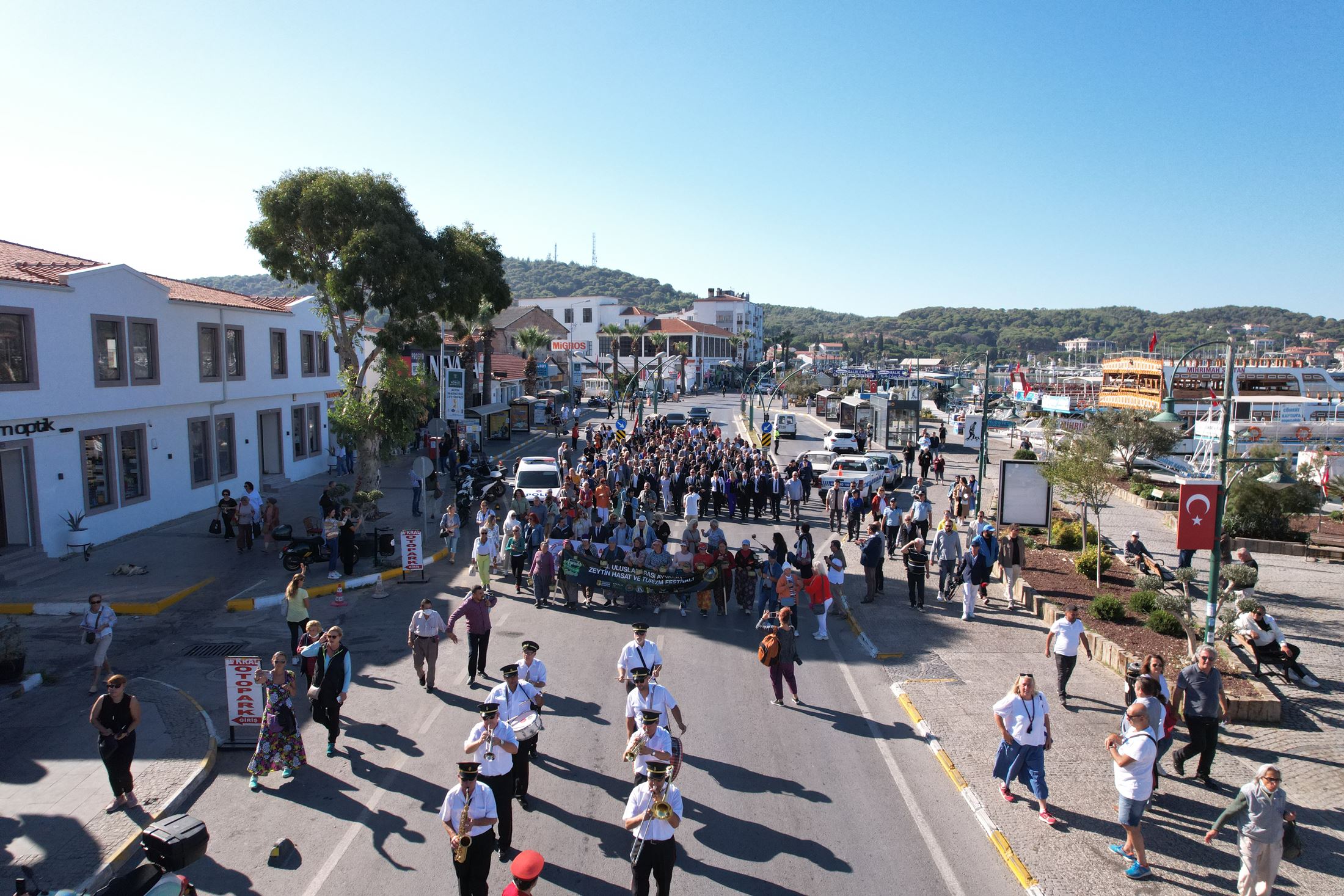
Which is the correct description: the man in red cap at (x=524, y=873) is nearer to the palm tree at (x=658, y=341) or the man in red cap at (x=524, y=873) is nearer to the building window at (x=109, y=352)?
the building window at (x=109, y=352)

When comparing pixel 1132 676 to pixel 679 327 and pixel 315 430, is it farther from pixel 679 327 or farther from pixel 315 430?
pixel 679 327

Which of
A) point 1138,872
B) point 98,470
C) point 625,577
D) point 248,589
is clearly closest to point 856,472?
point 625,577

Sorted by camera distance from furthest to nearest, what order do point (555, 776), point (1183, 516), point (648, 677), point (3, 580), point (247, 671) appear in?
point (3, 580) → point (1183, 516) → point (247, 671) → point (555, 776) → point (648, 677)

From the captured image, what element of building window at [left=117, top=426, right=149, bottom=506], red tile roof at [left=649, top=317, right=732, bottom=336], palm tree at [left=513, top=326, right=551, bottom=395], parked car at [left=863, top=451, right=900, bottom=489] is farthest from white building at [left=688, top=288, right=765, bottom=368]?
building window at [left=117, top=426, right=149, bottom=506]

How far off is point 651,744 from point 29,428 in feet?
57.1

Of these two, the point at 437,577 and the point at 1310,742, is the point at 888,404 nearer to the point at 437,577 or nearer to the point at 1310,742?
the point at 437,577

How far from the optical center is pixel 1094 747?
31.1ft

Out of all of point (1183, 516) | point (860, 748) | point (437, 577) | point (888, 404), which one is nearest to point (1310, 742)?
point (1183, 516)

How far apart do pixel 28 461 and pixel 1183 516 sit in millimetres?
22149

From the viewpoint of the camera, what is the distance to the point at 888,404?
Answer: 135ft

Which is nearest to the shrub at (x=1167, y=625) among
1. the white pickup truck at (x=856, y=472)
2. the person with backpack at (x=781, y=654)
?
the person with backpack at (x=781, y=654)

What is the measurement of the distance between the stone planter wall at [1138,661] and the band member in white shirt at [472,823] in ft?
25.4

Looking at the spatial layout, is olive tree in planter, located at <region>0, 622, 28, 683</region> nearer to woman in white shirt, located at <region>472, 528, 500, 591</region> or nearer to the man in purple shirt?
the man in purple shirt

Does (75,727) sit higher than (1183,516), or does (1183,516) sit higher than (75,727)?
(1183,516)
